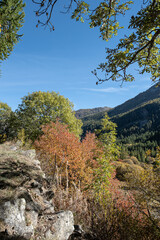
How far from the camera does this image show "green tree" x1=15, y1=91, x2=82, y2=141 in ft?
57.7

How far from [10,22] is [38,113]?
34.9 feet

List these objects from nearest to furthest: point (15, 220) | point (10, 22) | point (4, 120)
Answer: point (15, 220), point (10, 22), point (4, 120)

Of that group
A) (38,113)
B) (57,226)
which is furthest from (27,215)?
(38,113)

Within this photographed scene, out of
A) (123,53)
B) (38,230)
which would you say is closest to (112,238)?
(38,230)

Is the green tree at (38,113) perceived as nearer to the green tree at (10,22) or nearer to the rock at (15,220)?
the green tree at (10,22)

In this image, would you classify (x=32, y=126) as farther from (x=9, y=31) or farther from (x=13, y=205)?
(x=13, y=205)

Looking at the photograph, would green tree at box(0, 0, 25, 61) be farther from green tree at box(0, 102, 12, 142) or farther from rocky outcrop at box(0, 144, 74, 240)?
green tree at box(0, 102, 12, 142)

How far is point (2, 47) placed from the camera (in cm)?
916

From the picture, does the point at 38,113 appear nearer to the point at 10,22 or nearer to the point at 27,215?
the point at 10,22

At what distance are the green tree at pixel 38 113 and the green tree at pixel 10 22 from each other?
876cm

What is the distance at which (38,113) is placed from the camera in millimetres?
18047

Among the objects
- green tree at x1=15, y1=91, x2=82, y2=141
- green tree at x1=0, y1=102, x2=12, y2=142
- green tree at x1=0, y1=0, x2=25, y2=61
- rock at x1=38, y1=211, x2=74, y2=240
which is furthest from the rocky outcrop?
green tree at x1=0, y1=102, x2=12, y2=142

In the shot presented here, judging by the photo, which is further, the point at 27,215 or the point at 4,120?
the point at 4,120

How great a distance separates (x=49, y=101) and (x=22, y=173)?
49.8ft
